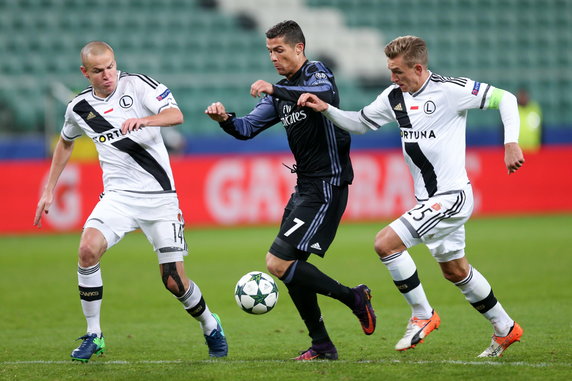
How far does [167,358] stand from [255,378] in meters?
1.21

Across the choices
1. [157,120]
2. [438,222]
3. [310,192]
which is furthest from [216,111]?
[438,222]

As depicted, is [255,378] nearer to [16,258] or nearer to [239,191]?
[16,258]

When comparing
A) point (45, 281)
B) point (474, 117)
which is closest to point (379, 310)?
point (45, 281)

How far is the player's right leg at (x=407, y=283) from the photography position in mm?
6191

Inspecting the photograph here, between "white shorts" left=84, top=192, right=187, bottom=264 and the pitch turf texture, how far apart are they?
2.71 ft

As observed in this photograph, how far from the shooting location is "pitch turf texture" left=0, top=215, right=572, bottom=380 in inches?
233

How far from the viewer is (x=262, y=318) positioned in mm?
8789

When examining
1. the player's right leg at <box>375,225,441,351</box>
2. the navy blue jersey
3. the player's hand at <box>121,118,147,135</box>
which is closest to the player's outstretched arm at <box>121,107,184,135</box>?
the player's hand at <box>121,118,147,135</box>

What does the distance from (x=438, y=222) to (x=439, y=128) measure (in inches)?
26.4

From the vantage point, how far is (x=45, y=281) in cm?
1131

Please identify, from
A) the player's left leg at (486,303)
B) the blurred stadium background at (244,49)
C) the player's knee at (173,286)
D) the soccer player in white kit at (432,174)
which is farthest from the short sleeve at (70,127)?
the blurred stadium background at (244,49)

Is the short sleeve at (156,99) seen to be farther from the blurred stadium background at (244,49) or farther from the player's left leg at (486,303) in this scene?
the blurred stadium background at (244,49)

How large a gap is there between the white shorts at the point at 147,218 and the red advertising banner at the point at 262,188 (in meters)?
9.34

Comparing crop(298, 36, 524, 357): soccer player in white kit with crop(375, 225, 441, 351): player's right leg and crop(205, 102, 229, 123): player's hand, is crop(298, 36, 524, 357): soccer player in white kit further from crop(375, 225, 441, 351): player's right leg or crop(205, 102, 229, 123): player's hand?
crop(205, 102, 229, 123): player's hand
